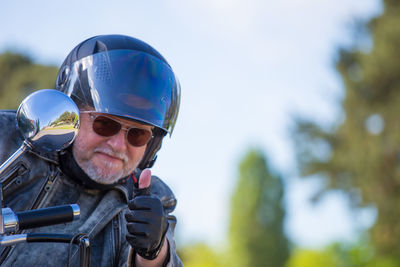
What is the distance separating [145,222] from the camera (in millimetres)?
1902

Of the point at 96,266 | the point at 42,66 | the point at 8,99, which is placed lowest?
the point at 8,99

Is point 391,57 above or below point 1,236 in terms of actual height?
above

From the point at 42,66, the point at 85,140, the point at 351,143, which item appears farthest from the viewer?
the point at 351,143

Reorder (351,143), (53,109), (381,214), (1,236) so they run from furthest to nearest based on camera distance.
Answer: (351,143) < (381,214) < (53,109) < (1,236)

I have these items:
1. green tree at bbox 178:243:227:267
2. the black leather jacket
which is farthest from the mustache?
green tree at bbox 178:243:227:267

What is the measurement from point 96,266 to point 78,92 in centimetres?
86

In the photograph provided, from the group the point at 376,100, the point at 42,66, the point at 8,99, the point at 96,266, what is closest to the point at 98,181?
the point at 96,266

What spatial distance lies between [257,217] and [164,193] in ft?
106

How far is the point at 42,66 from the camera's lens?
50.2 feet

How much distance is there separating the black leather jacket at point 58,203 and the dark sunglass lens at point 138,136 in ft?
0.78

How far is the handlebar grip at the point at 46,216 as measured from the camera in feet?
5.13

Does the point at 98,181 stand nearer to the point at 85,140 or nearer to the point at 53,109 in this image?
the point at 85,140

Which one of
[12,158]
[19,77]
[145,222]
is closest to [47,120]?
[12,158]

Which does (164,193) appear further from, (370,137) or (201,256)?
(201,256)
